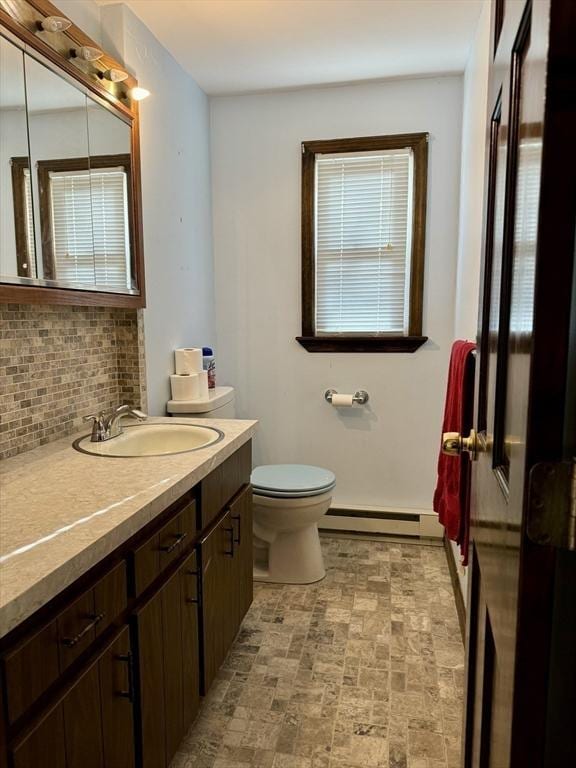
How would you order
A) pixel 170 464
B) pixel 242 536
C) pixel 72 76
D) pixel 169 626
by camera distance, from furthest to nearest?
pixel 242 536, pixel 72 76, pixel 170 464, pixel 169 626

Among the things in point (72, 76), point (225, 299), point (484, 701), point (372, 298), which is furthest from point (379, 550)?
point (72, 76)

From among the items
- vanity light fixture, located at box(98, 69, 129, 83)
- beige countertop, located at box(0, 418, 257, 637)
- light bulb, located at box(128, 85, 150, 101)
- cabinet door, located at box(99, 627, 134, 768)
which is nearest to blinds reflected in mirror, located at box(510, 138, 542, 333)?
beige countertop, located at box(0, 418, 257, 637)

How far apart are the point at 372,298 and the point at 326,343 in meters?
0.35

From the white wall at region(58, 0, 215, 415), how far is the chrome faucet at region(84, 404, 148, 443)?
1.00 feet

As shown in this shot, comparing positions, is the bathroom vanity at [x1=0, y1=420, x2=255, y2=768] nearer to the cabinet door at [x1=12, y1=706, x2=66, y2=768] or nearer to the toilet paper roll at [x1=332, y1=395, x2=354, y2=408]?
the cabinet door at [x1=12, y1=706, x2=66, y2=768]

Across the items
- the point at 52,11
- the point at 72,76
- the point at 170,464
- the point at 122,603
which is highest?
the point at 52,11

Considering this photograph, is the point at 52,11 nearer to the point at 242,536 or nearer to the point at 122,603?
the point at 122,603

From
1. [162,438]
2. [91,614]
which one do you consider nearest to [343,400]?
[162,438]

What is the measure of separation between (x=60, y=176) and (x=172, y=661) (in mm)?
1424

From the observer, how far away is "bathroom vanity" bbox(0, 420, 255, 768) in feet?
2.67

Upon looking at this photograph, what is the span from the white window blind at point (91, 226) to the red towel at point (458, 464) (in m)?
1.24

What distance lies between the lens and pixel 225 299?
2.94 meters

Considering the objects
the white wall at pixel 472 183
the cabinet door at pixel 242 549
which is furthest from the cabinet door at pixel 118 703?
the white wall at pixel 472 183

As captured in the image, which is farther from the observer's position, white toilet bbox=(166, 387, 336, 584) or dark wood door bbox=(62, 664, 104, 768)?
white toilet bbox=(166, 387, 336, 584)
